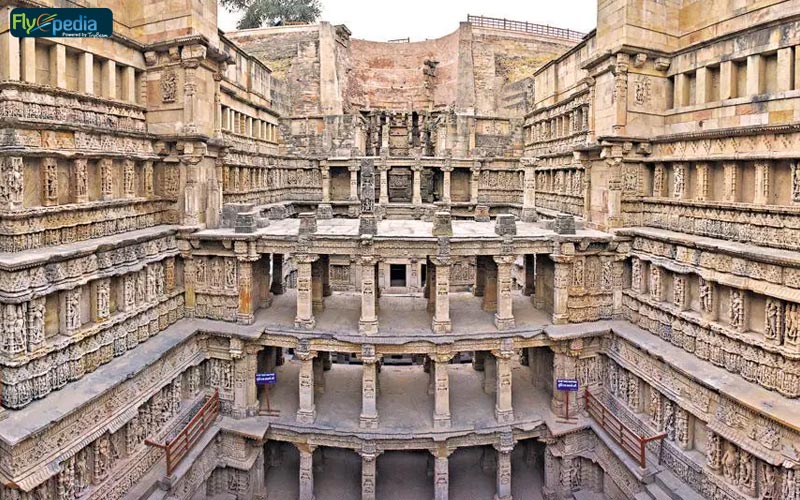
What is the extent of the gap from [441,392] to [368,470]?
302 centimetres

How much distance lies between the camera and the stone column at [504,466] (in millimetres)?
15117

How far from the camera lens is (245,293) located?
15984 millimetres

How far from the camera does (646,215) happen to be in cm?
1639

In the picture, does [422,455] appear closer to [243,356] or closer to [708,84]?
[243,356]

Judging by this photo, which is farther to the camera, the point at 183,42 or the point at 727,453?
the point at 183,42

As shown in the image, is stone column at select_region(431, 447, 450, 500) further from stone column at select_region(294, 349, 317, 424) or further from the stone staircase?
the stone staircase

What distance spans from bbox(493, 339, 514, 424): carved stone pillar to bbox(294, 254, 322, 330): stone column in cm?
565

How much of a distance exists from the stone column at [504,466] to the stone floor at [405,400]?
584 millimetres

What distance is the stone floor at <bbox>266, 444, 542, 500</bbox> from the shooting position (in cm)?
1584

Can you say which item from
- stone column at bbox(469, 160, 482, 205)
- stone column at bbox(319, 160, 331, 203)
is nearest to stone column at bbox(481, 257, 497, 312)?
stone column at bbox(469, 160, 482, 205)

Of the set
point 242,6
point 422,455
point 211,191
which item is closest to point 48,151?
point 211,191

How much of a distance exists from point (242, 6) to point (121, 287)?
138 feet

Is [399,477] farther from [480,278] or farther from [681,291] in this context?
[681,291]

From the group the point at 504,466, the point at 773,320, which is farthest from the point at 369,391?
the point at 773,320
